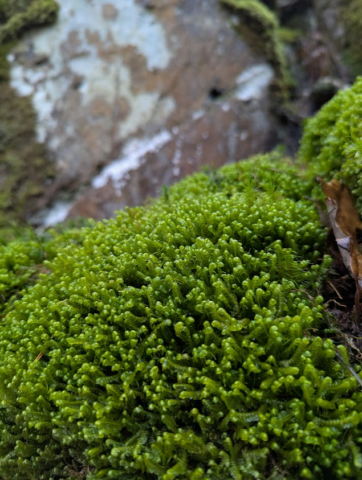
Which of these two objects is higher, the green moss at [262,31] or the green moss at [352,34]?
the green moss at [262,31]

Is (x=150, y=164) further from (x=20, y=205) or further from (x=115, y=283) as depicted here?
(x=115, y=283)

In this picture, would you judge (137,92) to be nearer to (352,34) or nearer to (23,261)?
(352,34)

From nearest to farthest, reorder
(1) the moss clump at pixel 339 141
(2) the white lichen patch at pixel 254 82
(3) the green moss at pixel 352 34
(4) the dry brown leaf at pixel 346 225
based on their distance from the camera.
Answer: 1. (4) the dry brown leaf at pixel 346 225
2. (1) the moss clump at pixel 339 141
3. (3) the green moss at pixel 352 34
4. (2) the white lichen patch at pixel 254 82

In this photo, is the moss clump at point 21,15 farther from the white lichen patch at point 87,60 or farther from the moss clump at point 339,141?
the moss clump at point 339,141

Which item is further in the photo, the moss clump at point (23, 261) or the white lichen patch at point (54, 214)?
the white lichen patch at point (54, 214)

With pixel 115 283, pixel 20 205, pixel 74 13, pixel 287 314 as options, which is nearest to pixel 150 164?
pixel 20 205

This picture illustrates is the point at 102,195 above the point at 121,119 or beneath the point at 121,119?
beneath

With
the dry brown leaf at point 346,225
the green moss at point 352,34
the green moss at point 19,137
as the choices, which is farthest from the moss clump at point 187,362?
the green moss at point 352,34

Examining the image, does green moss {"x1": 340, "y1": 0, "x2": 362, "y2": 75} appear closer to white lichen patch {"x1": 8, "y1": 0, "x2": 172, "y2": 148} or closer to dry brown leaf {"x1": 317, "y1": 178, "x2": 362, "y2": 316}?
white lichen patch {"x1": 8, "y1": 0, "x2": 172, "y2": 148}
